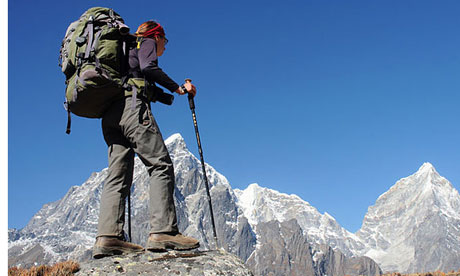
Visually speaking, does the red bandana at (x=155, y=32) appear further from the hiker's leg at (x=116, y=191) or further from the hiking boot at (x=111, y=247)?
the hiking boot at (x=111, y=247)

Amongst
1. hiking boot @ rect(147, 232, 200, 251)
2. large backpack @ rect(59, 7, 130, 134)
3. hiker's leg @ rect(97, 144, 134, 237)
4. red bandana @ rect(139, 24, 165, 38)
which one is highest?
red bandana @ rect(139, 24, 165, 38)

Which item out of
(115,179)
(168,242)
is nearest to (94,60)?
(115,179)

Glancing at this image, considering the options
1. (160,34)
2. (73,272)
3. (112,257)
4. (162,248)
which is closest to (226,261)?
(162,248)

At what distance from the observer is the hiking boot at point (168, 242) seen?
21.3ft

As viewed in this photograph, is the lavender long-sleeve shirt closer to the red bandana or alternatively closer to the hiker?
the hiker

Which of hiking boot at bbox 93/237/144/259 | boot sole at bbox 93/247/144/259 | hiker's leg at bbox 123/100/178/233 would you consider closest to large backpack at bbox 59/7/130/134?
hiker's leg at bbox 123/100/178/233

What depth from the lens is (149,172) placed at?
22.4 ft

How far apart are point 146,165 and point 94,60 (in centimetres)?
170

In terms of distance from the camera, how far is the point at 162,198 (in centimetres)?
665

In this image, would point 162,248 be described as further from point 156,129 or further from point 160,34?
point 160,34

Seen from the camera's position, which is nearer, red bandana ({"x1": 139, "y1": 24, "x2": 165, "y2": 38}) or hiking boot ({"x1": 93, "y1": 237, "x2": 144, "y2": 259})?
hiking boot ({"x1": 93, "y1": 237, "x2": 144, "y2": 259})

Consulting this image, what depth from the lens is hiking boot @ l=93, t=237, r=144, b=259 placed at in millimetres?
6492

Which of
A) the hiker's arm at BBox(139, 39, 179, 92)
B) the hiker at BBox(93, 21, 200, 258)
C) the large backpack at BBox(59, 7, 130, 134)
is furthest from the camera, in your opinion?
the hiker's arm at BBox(139, 39, 179, 92)

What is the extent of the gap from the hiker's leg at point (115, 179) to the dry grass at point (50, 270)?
74 cm
